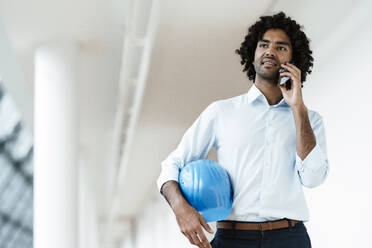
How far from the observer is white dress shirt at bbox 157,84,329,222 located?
3379mm

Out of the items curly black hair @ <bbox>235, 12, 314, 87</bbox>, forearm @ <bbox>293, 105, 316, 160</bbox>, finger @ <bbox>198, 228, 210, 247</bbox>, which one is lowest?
finger @ <bbox>198, 228, 210, 247</bbox>

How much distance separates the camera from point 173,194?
11.0ft

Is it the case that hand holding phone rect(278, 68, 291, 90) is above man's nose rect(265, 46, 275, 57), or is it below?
below

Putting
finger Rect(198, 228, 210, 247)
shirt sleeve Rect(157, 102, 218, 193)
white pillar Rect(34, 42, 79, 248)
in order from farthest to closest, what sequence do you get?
white pillar Rect(34, 42, 79, 248) < shirt sleeve Rect(157, 102, 218, 193) < finger Rect(198, 228, 210, 247)

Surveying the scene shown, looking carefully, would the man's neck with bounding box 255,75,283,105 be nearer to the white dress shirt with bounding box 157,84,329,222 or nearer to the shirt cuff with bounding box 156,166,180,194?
the white dress shirt with bounding box 157,84,329,222

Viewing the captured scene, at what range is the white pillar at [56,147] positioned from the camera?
1004cm

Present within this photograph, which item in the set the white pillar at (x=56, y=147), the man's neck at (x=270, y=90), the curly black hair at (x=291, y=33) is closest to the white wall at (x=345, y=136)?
the curly black hair at (x=291, y=33)

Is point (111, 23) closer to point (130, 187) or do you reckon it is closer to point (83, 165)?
point (83, 165)

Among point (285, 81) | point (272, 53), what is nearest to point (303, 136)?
point (285, 81)

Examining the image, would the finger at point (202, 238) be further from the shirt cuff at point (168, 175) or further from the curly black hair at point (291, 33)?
the curly black hair at point (291, 33)

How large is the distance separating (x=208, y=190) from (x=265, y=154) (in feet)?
1.38

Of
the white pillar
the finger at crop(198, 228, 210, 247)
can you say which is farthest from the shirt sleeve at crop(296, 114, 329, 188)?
the white pillar

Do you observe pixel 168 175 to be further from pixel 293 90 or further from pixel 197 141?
pixel 293 90

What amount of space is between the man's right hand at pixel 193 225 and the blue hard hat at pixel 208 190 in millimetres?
199
